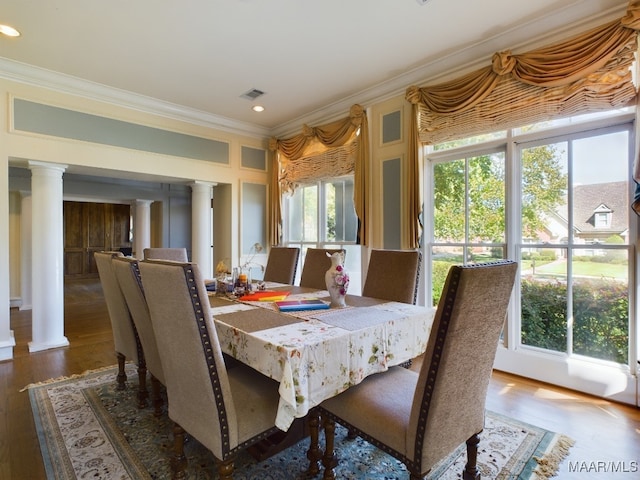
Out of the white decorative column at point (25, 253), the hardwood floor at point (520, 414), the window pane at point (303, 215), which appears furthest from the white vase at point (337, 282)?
the white decorative column at point (25, 253)

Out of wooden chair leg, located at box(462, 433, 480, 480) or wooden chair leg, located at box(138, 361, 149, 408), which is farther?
wooden chair leg, located at box(138, 361, 149, 408)

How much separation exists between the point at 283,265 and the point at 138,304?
1.57 metres

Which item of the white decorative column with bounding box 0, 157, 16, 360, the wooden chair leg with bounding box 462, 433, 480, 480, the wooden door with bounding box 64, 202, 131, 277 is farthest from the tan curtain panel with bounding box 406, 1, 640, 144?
the wooden door with bounding box 64, 202, 131, 277

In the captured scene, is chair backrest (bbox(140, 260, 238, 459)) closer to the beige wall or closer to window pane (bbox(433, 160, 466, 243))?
window pane (bbox(433, 160, 466, 243))

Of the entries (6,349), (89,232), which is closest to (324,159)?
(6,349)

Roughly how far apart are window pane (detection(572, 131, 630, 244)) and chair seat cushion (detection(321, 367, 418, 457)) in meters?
1.95

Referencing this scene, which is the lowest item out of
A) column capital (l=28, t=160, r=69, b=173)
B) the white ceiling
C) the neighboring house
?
the neighboring house

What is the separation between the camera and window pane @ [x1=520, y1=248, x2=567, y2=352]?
265 cm

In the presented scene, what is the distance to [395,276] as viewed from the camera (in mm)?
2396

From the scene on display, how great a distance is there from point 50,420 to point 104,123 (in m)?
3.02

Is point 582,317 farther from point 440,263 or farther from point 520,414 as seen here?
point 440,263

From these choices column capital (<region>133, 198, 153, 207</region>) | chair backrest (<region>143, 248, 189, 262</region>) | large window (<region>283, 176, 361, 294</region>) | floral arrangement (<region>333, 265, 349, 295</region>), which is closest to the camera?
floral arrangement (<region>333, 265, 349, 295</region>)

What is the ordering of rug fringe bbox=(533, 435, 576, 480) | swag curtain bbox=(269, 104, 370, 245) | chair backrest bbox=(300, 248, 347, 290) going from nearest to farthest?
rug fringe bbox=(533, 435, 576, 480) → chair backrest bbox=(300, 248, 347, 290) → swag curtain bbox=(269, 104, 370, 245)

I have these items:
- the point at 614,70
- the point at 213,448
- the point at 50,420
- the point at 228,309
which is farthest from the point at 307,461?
the point at 614,70
